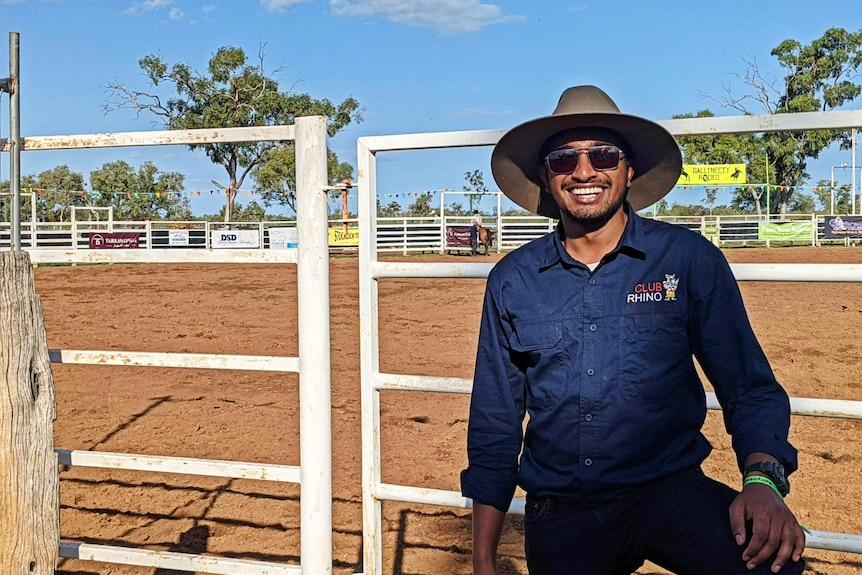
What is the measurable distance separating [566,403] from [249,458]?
3357 mm

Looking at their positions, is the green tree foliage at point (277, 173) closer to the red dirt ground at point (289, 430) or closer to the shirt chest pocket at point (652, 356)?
the red dirt ground at point (289, 430)

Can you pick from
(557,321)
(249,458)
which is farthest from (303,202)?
(249,458)

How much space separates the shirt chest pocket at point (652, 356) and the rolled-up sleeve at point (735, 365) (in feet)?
0.18

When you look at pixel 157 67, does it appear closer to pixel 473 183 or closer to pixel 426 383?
pixel 473 183

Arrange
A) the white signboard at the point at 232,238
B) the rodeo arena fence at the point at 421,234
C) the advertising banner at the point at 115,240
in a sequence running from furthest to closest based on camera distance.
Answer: the rodeo arena fence at the point at 421,234 < the white signboard at the point at 232,238 < the advertising banner at the point at 115,240

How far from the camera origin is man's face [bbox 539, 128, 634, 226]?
2086 mm

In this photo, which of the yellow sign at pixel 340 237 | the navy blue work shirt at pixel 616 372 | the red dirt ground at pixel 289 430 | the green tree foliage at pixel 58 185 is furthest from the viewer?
the green tree foliage at pixel 58 185

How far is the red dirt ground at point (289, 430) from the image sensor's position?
379cm

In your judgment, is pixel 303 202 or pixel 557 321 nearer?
pixel 557 321

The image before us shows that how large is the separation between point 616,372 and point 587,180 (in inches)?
19.7

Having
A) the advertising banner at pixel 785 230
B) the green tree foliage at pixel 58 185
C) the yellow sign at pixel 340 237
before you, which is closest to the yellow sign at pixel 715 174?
the advertising banner at pixel 785 230

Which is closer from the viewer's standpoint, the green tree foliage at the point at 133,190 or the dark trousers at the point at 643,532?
the dark trousers at the point at 643,532

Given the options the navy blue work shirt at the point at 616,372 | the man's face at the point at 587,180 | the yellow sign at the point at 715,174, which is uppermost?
the yellow sign at the point at 715,174

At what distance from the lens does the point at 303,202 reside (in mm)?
2688
